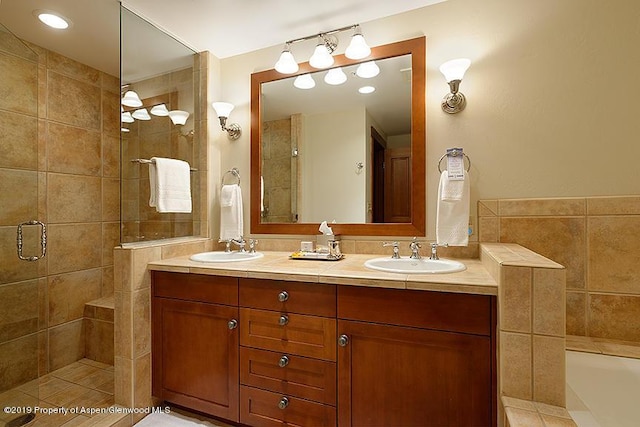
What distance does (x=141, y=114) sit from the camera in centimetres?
194

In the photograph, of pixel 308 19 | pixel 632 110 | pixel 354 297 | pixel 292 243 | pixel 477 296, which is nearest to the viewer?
pixel 477 296

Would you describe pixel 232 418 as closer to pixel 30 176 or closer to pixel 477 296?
pixel 477 296

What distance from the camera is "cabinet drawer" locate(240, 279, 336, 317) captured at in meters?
1.32

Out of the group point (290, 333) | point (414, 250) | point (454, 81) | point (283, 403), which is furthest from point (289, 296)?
point (454, 81)

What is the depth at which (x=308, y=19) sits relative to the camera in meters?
1.86

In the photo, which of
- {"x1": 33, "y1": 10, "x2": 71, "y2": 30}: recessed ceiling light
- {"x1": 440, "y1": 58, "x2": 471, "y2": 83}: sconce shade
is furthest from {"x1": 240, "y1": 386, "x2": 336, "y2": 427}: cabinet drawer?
{"x1": 33, "y1": 10, "x2": 71, "y2": 30}: recessed ceiling light

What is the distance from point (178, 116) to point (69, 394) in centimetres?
193

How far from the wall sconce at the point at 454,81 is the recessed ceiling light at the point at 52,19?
2312 millimetres

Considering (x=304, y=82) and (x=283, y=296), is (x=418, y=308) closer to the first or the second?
(x=283, y=296)

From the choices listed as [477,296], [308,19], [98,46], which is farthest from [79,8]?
[477,296]

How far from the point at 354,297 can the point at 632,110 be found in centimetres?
160

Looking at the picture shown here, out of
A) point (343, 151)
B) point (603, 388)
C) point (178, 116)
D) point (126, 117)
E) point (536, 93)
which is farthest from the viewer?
point (178, 116)

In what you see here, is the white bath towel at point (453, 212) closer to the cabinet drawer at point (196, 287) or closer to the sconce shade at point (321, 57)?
the sconce shade at point (321, 57)

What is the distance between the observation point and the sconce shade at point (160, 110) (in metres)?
2.01
